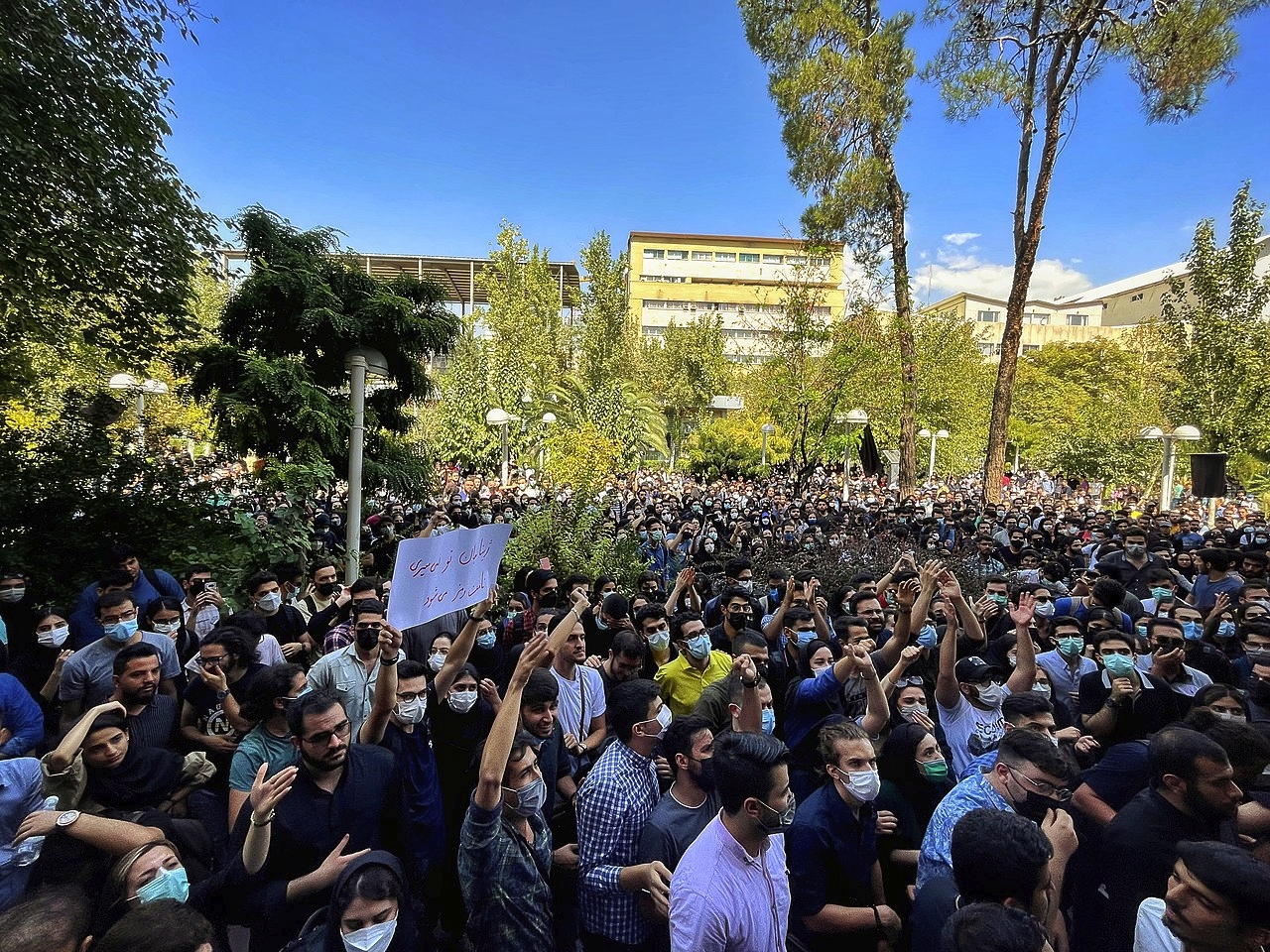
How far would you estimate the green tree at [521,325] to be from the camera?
28016 mm

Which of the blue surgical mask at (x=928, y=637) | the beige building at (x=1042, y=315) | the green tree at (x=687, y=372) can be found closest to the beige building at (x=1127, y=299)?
the beige building at (x=1042, y=315)

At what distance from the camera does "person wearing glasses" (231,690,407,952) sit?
2.50 m

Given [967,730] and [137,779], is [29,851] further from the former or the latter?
[967,730]

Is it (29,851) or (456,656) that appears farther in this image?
(456,656)

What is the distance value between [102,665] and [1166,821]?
16.8ft

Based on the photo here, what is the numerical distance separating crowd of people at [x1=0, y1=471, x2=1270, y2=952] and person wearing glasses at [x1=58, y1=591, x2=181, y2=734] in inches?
0.6

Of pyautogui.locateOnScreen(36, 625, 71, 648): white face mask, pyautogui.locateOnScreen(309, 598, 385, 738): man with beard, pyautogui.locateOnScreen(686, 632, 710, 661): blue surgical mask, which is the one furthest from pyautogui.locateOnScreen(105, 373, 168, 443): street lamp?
pyautogui.locateOnScreen(686, 632, 710, 661): blue surgical mask

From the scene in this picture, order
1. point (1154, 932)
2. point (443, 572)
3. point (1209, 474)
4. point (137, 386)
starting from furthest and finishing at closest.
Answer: point (1209, 474) < point (137, 386) < point (443, 572) < point (1154, 932)

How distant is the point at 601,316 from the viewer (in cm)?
3241

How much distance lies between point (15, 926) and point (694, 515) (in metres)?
13.1

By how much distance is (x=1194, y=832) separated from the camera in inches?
104

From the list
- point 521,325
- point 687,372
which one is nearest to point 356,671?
point 521,325

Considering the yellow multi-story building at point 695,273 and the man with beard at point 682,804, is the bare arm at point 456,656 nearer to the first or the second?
the man with beard at point 682,804

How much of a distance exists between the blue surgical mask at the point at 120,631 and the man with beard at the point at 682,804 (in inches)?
127
